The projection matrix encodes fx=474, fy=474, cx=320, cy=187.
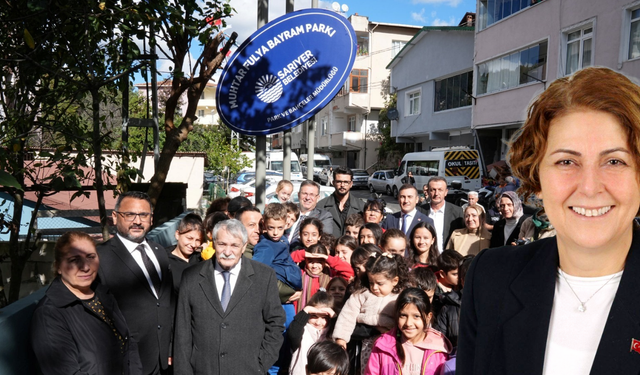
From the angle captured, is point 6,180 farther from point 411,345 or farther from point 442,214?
point 442,214

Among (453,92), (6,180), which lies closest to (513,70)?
(453,92)

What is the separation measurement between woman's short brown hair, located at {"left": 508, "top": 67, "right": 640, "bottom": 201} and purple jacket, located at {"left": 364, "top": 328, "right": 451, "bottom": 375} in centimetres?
208

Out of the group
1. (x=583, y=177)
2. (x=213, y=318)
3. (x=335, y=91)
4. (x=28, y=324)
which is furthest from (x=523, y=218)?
(x=28, y=324)

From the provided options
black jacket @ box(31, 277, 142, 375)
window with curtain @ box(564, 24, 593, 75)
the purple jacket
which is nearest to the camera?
black jacket @ box(31, 277, 142, 375)

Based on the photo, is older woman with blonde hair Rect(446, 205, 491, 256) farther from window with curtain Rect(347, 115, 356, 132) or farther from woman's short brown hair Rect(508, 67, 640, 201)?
window with curtain Rect(347, 115, 356, 132)

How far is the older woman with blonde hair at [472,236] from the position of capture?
17.8 ft

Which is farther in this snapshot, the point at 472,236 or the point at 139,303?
the point at 472,236

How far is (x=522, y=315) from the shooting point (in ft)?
4.39

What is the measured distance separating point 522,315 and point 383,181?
29.3 meters

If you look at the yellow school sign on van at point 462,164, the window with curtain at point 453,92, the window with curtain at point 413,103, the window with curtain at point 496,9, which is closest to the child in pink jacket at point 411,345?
the window with curtain at point 496,9

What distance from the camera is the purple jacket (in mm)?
3258

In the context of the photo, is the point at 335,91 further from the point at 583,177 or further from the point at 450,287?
the point at 583,177

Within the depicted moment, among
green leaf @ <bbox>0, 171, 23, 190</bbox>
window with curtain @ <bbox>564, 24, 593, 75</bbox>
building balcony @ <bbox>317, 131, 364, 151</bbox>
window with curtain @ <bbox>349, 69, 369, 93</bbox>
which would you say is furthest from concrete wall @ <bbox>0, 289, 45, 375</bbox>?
building balcony @ <bbox>317, 131, 364, 151</bbox>

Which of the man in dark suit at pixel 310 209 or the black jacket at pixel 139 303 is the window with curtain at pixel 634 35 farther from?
the black jacket at pixel 139 303
